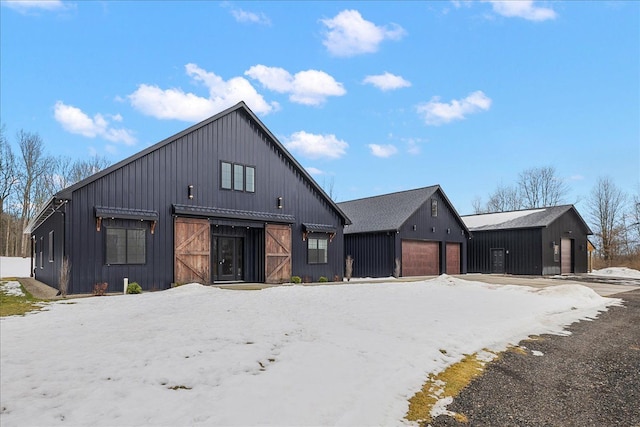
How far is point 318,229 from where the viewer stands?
748 inches

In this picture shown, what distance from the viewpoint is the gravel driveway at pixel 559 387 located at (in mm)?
4840

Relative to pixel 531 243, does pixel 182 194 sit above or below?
above

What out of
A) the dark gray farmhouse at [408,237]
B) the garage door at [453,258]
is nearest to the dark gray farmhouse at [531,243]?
the dark gray farmhouse at [408,237]

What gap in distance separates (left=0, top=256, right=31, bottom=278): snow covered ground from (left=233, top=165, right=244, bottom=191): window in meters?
17.6

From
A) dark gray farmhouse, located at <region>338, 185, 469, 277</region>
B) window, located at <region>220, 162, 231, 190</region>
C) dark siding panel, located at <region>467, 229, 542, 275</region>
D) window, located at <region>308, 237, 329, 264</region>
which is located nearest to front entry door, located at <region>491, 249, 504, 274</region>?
dark siding panel, located at <region>467, 229, 542, 275</region>

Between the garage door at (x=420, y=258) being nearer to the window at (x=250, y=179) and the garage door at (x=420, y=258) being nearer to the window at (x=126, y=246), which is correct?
the window at (x=250, y=179)

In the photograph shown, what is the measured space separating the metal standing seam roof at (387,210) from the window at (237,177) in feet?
32.2

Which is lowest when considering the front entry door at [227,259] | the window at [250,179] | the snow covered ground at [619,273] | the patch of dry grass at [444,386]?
the snow covered ground at [619,273]

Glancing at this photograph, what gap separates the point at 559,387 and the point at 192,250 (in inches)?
486

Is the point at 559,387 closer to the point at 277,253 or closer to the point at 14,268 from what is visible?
the point at 277,253

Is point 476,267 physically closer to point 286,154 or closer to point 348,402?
point 286,154

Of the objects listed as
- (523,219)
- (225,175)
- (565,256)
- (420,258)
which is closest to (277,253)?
(225,175)

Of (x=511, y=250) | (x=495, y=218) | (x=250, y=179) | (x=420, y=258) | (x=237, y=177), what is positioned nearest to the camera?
(x=237, y=177)

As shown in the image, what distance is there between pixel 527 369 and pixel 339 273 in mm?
13639
